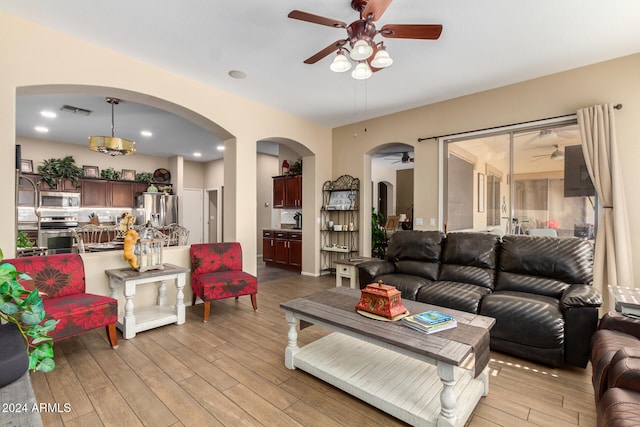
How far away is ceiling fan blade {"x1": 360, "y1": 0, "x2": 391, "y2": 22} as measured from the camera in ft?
6.77

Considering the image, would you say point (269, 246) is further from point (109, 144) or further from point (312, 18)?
point (312, 18)

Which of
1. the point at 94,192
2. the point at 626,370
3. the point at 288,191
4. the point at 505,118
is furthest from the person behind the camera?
the point at 94,192

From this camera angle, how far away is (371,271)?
367cm

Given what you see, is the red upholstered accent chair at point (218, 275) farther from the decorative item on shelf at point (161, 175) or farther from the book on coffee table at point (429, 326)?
the decorative item on shelf at point (161, 175)

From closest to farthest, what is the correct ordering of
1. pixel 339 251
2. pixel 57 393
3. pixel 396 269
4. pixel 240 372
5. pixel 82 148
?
pixel 57 393
pixel 240 372
pixel 396 269
pixel 339 251
pixel 82 148

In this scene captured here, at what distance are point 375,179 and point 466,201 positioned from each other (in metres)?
4.63

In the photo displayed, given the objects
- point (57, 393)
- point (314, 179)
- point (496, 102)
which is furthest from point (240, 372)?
point (496, 102)

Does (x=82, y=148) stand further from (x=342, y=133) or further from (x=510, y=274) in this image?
(x=510, y=274)

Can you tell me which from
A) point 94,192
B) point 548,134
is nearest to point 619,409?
point 548,134

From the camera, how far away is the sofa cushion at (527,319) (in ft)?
7.88

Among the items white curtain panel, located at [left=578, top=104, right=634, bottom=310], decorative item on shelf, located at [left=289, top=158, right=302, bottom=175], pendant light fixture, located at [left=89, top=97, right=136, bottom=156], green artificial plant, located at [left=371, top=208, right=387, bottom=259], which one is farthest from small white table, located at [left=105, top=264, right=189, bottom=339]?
white curtain panel, located at [left=578, top=104, right=634, bottom=310]

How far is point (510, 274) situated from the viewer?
3.18 m

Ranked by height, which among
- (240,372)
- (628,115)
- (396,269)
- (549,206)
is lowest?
(240,372)

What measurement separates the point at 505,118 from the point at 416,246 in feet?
7.17
